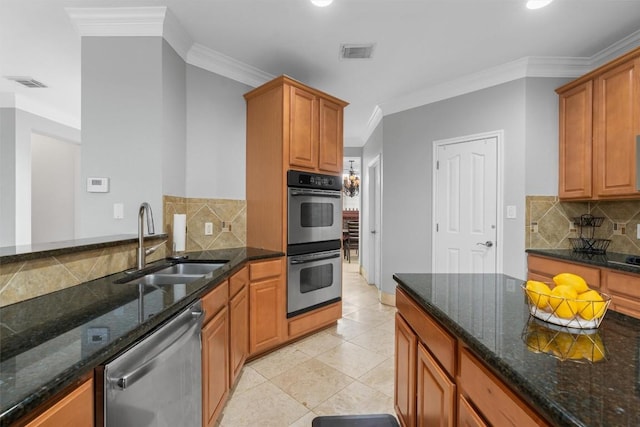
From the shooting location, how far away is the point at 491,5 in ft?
7.16

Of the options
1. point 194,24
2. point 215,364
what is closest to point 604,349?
point 215,364

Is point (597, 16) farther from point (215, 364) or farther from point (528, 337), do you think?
point (215, 364)

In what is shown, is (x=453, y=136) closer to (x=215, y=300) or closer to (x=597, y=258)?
(x=597, y=258)

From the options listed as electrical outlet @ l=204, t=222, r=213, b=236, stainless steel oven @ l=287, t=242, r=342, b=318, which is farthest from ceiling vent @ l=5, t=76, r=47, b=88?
stainless steel oven @ l=287, t=242, r=342, b=318

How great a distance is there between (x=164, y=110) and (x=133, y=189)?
2.12ft

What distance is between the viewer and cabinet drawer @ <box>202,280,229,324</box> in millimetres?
1521

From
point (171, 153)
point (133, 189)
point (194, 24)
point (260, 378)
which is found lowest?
point (260, 378)

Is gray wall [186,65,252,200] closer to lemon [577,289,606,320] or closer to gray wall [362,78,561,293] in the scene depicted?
gray wall [362,78,561,293]

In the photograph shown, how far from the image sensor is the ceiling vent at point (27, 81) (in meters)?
3.41

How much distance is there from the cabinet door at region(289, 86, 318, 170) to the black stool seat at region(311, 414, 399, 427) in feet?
6.40

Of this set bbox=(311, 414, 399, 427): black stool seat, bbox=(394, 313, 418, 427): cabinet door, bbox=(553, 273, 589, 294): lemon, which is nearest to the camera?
bbox=(553, 273, 589, 294): lemon

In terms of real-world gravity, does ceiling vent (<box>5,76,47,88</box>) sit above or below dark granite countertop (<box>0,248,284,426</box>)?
→ above

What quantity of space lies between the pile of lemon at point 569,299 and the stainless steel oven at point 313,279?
2007 mm

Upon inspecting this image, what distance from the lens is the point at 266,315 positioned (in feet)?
8.27
